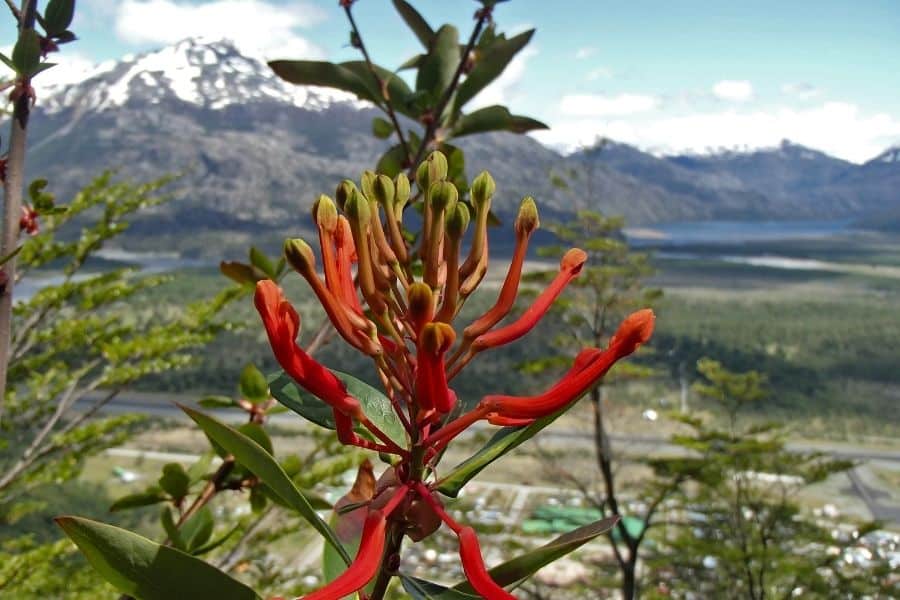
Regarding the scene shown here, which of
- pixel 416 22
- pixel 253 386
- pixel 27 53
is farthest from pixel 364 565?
pixel 416 22

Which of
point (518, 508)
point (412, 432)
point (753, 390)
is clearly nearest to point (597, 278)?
point (753, 390)

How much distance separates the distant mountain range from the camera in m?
130

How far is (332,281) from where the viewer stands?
0.70 m

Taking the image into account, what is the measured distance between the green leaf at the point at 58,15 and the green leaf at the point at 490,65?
704 mm

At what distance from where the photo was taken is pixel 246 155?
142625 millimetres

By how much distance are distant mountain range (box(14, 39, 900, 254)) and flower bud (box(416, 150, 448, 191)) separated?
110 metres

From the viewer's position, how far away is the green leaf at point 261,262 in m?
1.46

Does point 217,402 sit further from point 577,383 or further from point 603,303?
point 603,303

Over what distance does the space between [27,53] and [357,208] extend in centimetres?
67

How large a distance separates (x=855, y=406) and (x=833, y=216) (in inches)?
6121

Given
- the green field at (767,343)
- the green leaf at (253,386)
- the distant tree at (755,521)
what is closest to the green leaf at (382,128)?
the green leaf at (253,386)

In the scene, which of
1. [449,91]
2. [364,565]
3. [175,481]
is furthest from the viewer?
[449,91]

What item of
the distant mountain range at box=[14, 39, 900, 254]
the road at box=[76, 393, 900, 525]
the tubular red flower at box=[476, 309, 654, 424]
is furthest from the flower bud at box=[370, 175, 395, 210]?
the distant mountain range at box=[14, 39, 900, 254]

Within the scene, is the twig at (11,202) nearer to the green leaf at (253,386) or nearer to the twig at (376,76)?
the green leaf at (253,386)
